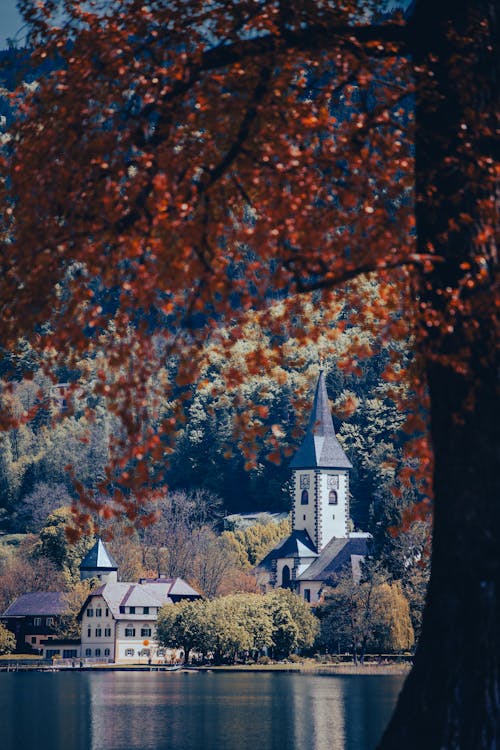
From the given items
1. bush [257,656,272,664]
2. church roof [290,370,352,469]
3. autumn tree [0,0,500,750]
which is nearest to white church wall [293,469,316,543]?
church roof [290,370,352,469]

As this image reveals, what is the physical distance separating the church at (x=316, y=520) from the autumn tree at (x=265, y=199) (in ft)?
329

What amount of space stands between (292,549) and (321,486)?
7.50 m

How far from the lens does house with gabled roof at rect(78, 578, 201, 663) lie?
9450cm

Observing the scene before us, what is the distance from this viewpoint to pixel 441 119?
10398 mm

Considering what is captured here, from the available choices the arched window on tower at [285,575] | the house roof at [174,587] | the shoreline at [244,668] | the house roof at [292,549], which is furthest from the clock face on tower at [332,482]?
the shoreline at [244,668]

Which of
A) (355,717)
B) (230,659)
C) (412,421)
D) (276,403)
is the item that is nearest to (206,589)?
(230,659)

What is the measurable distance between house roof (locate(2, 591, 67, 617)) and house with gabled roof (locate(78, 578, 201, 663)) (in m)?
A: 2.38

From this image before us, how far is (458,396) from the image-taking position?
32.0 ft

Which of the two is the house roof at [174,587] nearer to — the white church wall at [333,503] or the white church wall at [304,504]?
the white church wall at [304,504]

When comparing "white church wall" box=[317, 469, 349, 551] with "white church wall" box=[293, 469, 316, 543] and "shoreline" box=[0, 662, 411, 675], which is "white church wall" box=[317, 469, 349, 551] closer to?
"white church wall" box=[293, 469, 316, 543]

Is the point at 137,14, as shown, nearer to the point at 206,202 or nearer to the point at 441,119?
the point at 206,202

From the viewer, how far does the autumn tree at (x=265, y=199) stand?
9.78 m

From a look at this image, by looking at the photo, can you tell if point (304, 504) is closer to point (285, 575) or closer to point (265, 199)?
point (285, 575)

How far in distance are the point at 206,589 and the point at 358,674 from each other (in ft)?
87.7
